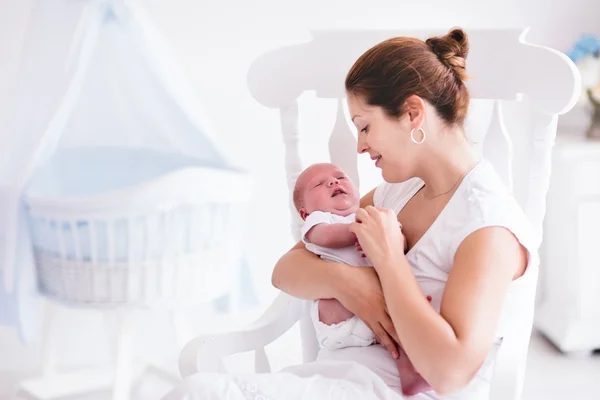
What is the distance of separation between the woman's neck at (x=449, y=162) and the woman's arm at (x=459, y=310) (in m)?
0.16

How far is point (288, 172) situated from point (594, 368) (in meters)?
1.72

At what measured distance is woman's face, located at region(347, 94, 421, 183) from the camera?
50.4 inches

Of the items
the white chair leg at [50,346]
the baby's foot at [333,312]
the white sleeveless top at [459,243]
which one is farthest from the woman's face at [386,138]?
the white chair leg at [50,346]

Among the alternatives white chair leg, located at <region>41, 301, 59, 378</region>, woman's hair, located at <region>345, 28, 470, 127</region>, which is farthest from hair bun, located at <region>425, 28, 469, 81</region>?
white chair leg, located at <region>41, 301, 59, 378</region>

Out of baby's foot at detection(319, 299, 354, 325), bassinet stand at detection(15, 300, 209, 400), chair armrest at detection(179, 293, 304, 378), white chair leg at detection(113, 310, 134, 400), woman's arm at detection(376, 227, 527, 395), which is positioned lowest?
bassinet stand at detection(15, 300, 209, 400)

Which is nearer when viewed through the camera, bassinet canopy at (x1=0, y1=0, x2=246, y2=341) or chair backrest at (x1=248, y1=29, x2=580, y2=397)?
chair backrest at (x1=248, y1=29, x2=580, y2=397)

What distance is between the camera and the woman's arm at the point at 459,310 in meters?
1.08

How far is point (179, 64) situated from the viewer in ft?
9.19

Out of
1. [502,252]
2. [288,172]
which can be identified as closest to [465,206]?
[502,252]

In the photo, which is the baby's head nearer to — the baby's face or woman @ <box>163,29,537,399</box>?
the baby's face

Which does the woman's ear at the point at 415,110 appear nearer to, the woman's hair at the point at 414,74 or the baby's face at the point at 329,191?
the woman's hair at the point at 414,74

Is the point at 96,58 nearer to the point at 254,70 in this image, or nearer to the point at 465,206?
the point at 254,70

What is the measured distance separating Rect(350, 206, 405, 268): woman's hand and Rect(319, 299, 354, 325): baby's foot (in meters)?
0.13

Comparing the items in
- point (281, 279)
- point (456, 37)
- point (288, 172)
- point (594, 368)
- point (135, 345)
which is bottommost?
point (135, 345)
